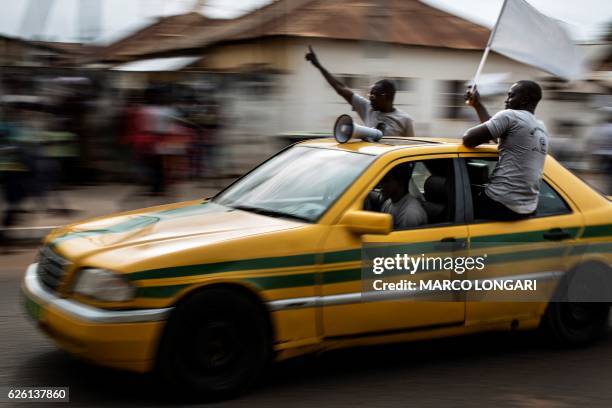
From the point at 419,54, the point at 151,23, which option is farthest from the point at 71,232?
the point at 419,54

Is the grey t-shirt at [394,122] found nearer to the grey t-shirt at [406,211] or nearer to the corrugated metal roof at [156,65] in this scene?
the grey t-shirt at [406,211]

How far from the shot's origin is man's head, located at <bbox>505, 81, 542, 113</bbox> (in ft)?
19.3

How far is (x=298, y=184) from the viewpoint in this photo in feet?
18.1

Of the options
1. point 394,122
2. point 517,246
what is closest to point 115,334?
point 517,246

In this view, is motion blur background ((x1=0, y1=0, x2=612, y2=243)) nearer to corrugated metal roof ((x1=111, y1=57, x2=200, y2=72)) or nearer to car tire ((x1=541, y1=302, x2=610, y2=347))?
corrugated metal roof ((x1=111, y1=57, x2=200, y2=72))

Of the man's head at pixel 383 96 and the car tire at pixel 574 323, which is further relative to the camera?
the man's head at pixel 383 96

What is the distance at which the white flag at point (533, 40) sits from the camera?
22.6 feet

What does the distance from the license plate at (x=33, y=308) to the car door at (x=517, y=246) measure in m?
2.52

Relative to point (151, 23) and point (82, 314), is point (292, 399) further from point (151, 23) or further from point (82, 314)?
point (151, 23)

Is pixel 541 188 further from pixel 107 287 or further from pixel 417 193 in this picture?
pixel 107 287

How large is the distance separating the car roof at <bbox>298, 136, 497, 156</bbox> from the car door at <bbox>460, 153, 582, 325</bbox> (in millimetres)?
113

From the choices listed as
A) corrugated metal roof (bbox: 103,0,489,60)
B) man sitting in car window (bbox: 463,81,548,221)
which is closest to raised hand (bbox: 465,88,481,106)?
man sitting in car window (bbox: 463,81,548,221)

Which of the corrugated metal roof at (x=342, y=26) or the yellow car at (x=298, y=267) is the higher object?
the corrugated metal roof at (x=342, y=26)

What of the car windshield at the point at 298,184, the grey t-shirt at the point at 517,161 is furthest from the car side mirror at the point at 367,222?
the grey t-shirt at the point at 517,161
